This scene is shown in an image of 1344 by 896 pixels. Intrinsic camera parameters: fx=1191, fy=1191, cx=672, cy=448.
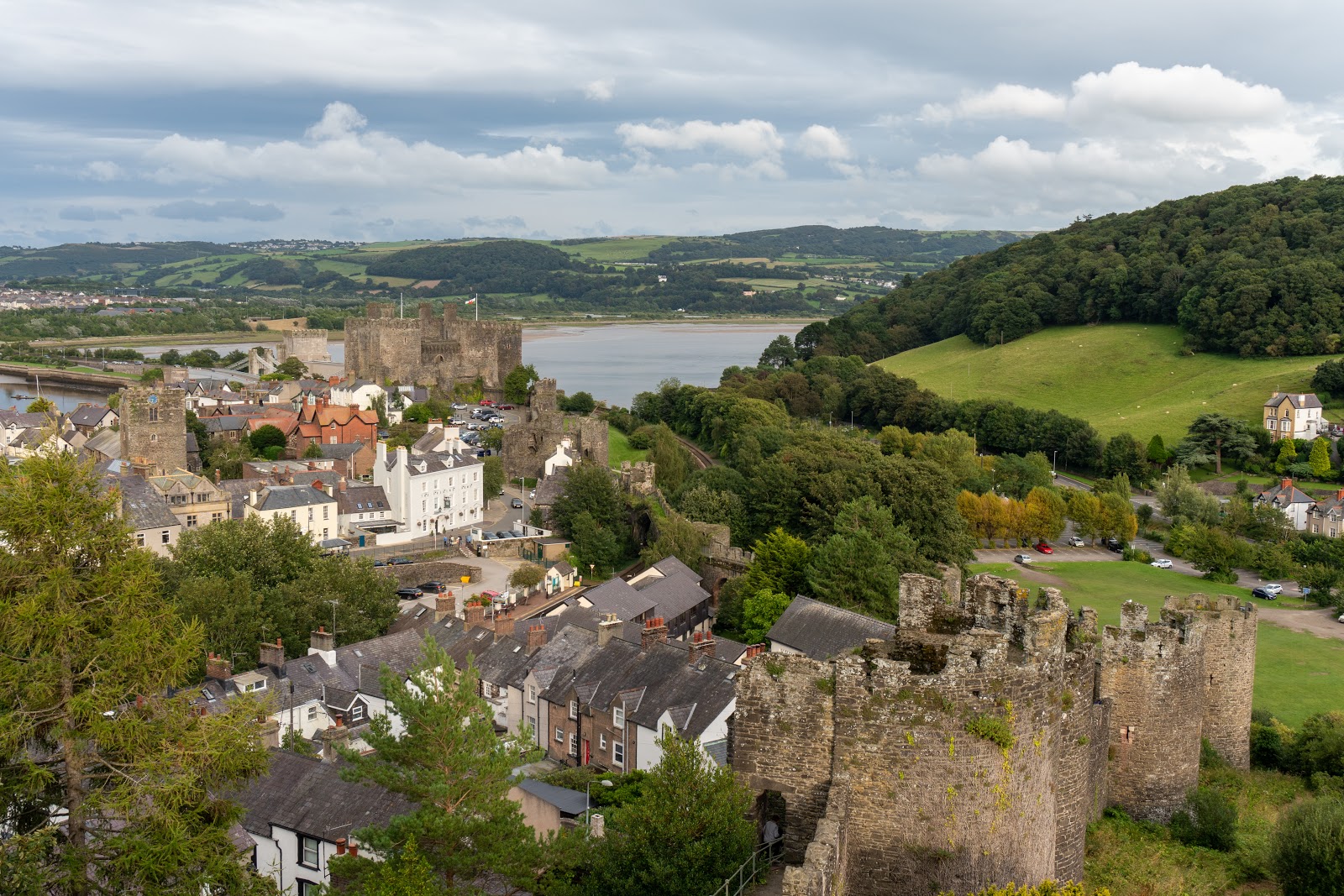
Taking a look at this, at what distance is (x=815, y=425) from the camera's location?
72.5 m

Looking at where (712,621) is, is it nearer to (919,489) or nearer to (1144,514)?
(919,489)

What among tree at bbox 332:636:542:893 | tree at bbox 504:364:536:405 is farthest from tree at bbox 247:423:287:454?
tree at bbox 332:636:542:893

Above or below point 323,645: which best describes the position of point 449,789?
above

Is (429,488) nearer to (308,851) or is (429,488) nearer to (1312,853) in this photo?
(308,851)

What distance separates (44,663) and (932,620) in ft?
26.5

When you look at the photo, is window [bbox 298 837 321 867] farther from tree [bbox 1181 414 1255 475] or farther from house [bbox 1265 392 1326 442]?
house [bbox 1265 392 1326 442]

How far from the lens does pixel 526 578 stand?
38688 millimetres

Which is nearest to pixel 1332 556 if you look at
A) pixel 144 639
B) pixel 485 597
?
pixel 485 597

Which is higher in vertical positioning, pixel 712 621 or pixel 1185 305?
pixel 1185 305

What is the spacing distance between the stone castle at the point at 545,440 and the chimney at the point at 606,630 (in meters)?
29.1

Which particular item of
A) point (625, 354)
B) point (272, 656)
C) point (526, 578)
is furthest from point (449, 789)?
point (625, 354)

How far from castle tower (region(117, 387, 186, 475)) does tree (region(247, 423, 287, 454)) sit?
592cm

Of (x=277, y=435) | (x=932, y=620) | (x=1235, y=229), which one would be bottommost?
(x=277, y=435)

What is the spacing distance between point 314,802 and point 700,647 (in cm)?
995
